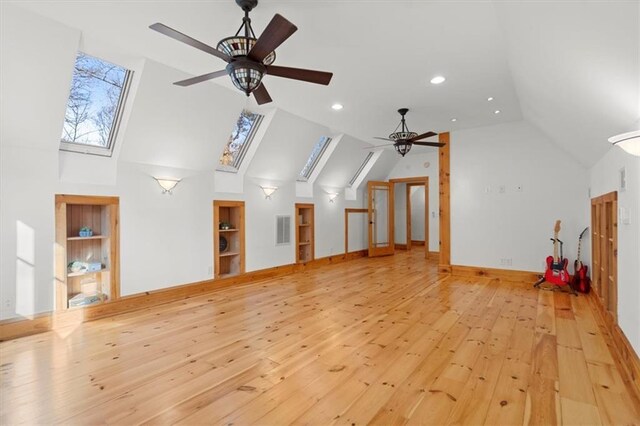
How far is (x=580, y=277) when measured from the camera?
17.4 feet

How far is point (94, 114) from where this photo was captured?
161 inches

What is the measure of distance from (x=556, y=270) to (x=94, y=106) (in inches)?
287

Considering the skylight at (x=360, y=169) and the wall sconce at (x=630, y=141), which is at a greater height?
the skylight at (x=360, y=169)

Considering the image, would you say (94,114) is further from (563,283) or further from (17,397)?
(563,283)

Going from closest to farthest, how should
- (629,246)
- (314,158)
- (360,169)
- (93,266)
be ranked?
(629,246), (93,266), (314,158), (360,169)

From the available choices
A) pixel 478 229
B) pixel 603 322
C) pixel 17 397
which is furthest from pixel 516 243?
pixel 17 397

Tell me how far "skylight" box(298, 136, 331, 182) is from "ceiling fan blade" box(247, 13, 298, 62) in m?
5.10

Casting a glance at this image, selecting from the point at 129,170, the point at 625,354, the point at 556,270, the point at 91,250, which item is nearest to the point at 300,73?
the point at 129,170

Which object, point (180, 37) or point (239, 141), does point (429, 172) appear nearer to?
point (239, 141)

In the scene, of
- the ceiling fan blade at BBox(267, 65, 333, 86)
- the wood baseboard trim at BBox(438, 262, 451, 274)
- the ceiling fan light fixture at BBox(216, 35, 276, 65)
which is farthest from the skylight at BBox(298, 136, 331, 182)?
the ceiling fan light fixture at BBox(216, 35, 276, 65)

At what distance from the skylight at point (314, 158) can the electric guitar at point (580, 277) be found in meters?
5.28

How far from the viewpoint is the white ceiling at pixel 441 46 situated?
2.14 meters

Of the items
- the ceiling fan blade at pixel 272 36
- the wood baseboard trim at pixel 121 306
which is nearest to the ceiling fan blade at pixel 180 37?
the ceiling fan blade at pixel 272 36

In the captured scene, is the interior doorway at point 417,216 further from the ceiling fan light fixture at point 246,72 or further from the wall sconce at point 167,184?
the ceiling fan light fixture at point 246,72
